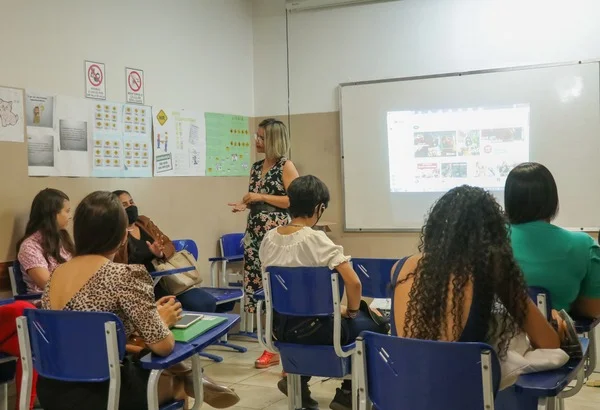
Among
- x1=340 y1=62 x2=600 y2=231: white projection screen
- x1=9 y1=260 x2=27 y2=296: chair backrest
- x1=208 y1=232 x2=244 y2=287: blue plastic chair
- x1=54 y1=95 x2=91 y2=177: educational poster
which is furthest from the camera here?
x1=208 y1=232 x2=244 y2=287: blue plastic chair

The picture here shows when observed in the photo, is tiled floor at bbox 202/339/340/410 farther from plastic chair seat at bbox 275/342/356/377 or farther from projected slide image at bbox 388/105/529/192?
projected slide image at bbox 388/105/529/192

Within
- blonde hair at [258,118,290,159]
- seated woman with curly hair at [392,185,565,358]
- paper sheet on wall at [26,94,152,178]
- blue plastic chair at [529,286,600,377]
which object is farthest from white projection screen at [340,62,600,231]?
seated woman with curly hair at [392,185,565,358]

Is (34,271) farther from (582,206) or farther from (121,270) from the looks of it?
(582,206)

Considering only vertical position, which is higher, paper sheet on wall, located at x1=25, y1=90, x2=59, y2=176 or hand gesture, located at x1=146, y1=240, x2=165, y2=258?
paper sheet on wall, located at x1=25, y1=90, x2=59, y2=176

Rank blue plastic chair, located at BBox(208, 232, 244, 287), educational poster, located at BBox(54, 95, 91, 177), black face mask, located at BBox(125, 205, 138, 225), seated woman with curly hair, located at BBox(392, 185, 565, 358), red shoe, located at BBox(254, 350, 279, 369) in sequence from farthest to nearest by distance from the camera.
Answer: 1. blue plastic chair, located at BBox(208, 232, 244, 287)
2. red shoe, located at BBox(254, 350, 279, 369)
3. black face mask, located at BBox(125, 205, 138, 225)
4. educational poster, located at BBox(54, 95, 91, 177)
5. seated woman with curly hair, located at BBox(392, 185, 565, 358)

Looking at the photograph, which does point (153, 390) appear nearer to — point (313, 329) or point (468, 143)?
point (313, 329)

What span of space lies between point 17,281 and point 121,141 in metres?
1.24

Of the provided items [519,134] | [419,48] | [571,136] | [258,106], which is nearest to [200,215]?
[258,106]

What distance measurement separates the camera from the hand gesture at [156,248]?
13.3ft

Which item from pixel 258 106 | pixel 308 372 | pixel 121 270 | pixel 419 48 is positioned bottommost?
pixel 308 372

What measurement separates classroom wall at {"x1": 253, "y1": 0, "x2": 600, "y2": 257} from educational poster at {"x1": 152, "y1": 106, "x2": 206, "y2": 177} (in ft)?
2.87

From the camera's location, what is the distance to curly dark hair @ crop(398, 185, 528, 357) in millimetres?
1703

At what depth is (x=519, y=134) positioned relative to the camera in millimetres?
4746

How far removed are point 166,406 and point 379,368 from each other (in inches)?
35.9
